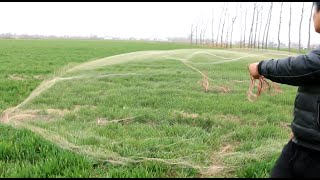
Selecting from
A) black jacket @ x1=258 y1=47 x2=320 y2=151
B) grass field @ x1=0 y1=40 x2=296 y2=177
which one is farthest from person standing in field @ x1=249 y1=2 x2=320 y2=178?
grass field @ x1=0 y1=40 x2=296 y2=177

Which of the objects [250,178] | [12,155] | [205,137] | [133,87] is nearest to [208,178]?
[250,178]

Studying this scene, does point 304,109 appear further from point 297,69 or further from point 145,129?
point 145,129

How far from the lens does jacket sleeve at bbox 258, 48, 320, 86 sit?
A: 8.36ft

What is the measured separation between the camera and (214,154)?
4621mm

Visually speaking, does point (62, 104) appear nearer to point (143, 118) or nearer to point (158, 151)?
point (143, 118)

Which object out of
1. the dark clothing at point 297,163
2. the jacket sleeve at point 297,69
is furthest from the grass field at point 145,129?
the jacket sleeve at point 297,69

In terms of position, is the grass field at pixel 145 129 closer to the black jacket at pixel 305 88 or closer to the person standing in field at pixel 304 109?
the person standing in field at pixel 304 109

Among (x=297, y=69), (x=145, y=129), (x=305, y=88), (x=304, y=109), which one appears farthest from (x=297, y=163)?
(x=145, y=129)

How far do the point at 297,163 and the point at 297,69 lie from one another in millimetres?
682

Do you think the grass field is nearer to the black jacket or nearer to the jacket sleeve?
the black jacket

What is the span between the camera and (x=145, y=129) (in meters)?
5.63

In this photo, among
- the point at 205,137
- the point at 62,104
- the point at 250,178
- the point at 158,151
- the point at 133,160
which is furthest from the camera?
the point at 62,104

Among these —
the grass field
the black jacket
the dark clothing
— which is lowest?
the grass field

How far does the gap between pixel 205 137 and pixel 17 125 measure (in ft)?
8.94
